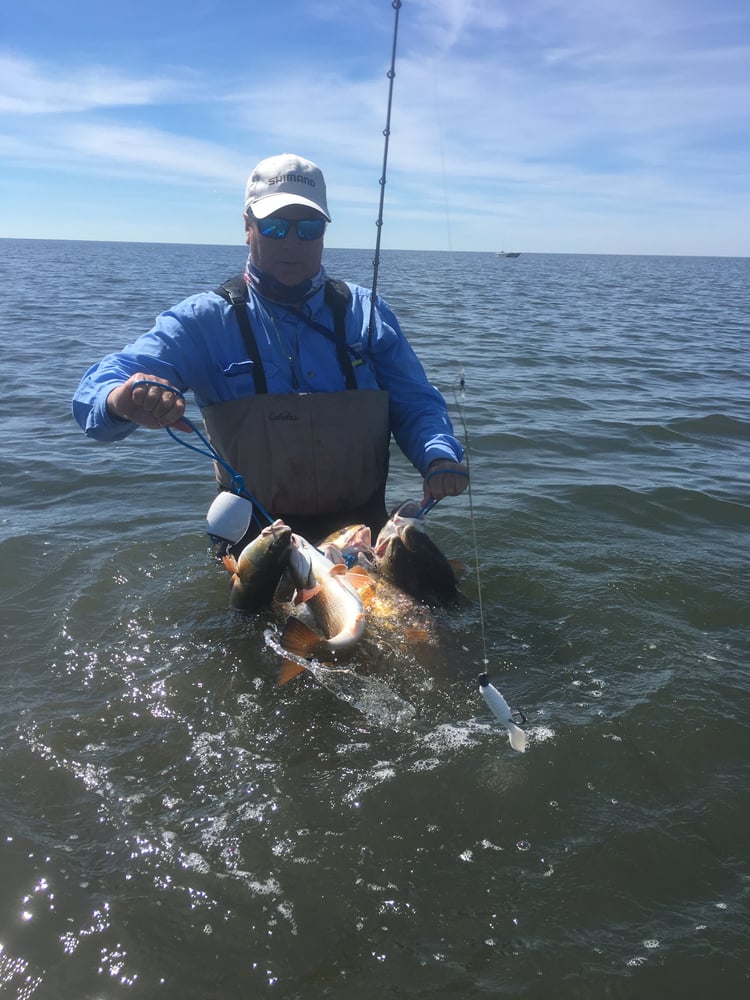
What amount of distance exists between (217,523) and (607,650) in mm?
2693

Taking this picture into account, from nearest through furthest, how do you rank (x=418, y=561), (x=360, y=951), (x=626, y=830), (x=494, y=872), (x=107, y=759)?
(x=360, y=951) < (x=494, y=872) < (x=626, y=830) < (x=107, y=759) < (x=418, y=561)

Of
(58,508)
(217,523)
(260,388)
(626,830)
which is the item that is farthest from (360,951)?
(58,508)

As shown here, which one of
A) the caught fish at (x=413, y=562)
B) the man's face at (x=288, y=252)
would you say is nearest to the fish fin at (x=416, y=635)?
the caught fish at (x=413, y=562)

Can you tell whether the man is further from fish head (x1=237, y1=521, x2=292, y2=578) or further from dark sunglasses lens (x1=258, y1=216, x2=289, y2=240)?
fish head (x1=237, y1=521, x2=292, y2=578)

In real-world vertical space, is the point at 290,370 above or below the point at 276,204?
below

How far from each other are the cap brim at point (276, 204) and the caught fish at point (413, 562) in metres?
2.08

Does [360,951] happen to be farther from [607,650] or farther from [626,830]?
[607,650]

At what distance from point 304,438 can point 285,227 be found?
1348mm

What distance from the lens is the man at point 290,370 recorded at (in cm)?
458

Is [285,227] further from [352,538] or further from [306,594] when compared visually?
[306,594]

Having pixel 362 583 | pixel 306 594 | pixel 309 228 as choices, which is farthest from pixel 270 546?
pixel 309 228

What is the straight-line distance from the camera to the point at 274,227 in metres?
4.51

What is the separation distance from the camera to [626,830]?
324 cm

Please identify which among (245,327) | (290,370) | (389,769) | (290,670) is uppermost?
(245,327)
